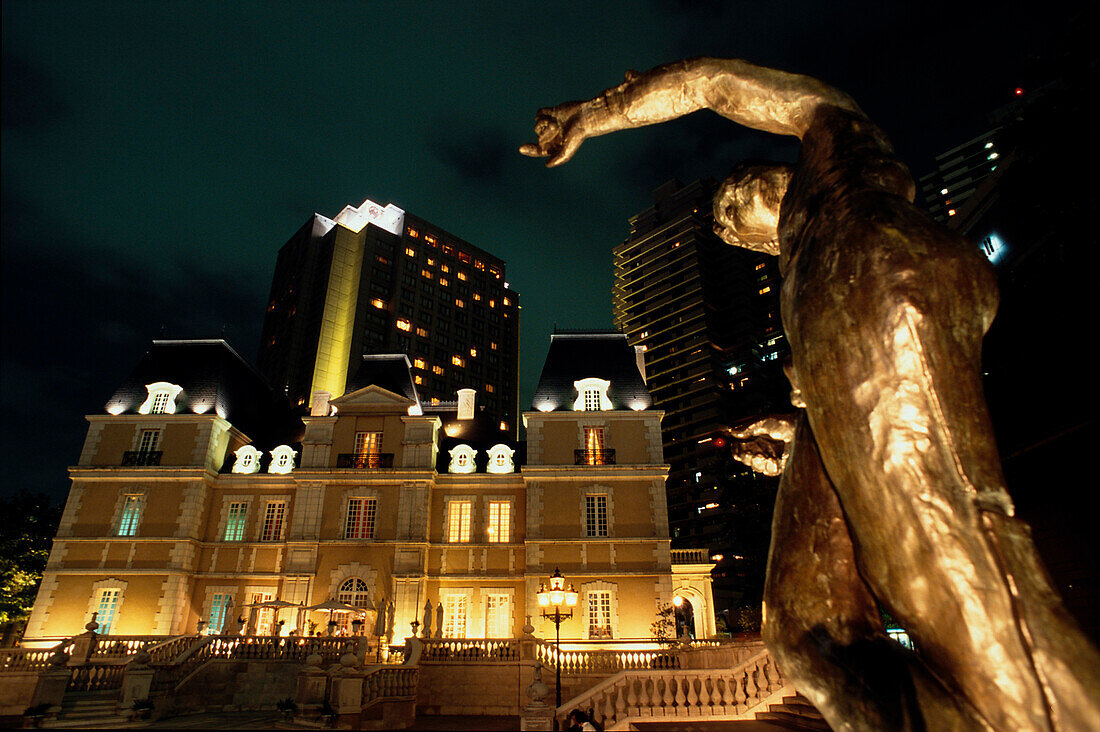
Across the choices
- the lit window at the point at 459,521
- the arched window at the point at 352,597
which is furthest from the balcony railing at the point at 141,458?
the lit window at the point at 459,521

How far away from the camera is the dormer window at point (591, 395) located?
31.4 m

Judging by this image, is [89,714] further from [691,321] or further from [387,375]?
[691,321]

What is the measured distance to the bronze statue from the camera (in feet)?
4.07

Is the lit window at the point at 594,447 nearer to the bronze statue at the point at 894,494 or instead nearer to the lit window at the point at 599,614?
the lit window at the point at 599,614

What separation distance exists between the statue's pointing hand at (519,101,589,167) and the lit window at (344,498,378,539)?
29.6 m

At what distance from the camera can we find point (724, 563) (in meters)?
24.7

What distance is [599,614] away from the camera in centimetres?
2692

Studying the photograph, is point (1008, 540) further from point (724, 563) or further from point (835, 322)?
point (724, 563)

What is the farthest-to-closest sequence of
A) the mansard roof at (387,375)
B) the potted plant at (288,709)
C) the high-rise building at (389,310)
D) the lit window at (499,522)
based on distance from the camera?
1. the high-rise building at (389,310)
2. the mansard roof at (387,375)
3. the lit window at (499,522)
4. the potted plant at (288,709)

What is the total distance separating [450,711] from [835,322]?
21805 mm

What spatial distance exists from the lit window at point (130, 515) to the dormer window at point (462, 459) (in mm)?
15473

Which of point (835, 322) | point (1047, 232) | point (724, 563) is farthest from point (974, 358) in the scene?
point (724, 563)

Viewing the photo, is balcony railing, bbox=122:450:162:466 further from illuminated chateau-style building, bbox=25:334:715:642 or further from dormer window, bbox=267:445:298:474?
dormer window, bbox=267:445:298:474

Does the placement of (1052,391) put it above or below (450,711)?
above
